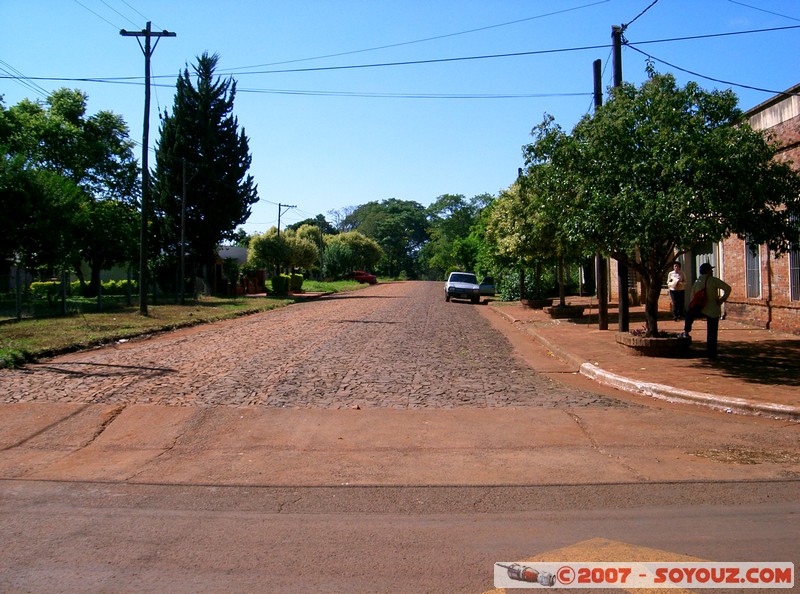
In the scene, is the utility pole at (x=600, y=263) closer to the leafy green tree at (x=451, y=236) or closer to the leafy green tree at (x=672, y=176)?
the leafy green tree at (x=672, y=176)

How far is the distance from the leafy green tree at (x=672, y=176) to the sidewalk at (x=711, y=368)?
79.8 inches

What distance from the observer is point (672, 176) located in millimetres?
11688

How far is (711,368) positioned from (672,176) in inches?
128

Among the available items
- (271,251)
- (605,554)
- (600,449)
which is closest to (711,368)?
(600,449)

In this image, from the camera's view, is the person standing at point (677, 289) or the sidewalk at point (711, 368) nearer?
the sidewalk at point (711, 368)

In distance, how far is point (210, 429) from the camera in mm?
8445

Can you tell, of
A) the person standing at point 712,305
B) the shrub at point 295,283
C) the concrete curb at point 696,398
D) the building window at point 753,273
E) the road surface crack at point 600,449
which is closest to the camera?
the road surface crack at point 600,449

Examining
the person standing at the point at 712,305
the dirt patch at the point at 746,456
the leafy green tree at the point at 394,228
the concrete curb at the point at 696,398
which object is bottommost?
the dirt patch at the point at 746,456

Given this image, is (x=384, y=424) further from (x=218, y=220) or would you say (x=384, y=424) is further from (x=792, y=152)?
(x=218, y=220)

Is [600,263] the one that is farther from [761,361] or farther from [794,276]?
[761,361]

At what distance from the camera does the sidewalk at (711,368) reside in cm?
938

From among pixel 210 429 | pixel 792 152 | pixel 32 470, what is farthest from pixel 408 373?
pixel 792 152

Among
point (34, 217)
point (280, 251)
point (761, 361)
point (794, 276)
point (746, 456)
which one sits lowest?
point (746, 456)

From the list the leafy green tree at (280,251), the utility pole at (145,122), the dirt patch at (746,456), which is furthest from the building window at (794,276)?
the leafy green tree at (280,251)
